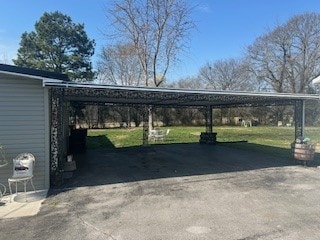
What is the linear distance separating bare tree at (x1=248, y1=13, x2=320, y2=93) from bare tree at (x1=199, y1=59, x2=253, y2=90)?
3.72 meters

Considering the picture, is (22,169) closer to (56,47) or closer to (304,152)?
(304,152)

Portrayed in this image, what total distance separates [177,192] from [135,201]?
1.07 meters

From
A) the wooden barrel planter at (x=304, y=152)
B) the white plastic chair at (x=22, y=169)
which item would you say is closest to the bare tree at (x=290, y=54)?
the wooden barrel planter at (x=304, y=152)

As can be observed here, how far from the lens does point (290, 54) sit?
107ft

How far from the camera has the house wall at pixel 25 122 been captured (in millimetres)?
6410

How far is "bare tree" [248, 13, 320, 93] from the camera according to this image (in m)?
31.7

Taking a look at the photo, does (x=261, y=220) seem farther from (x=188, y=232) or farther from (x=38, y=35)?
(x=38, y=35)

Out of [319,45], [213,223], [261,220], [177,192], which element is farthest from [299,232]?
[319,45]

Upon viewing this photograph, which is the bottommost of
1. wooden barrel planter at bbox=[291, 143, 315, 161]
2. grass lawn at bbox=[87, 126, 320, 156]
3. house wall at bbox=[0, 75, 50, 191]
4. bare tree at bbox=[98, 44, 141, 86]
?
grass lawn at bbox=[87, 126, 320, 156]

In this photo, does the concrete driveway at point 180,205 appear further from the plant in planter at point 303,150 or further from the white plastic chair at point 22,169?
the white plastic chair at point 22,169

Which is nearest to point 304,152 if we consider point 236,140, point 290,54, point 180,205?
point 180,205

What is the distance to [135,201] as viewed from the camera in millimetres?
5832

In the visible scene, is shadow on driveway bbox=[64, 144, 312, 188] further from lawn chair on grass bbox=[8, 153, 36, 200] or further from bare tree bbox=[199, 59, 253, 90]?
bare tree bbox=[199, 59, 253, 90]

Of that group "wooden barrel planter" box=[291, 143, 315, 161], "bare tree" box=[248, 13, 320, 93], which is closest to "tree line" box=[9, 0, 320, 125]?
"bare tree" box=[248, 13, 320, 93]
